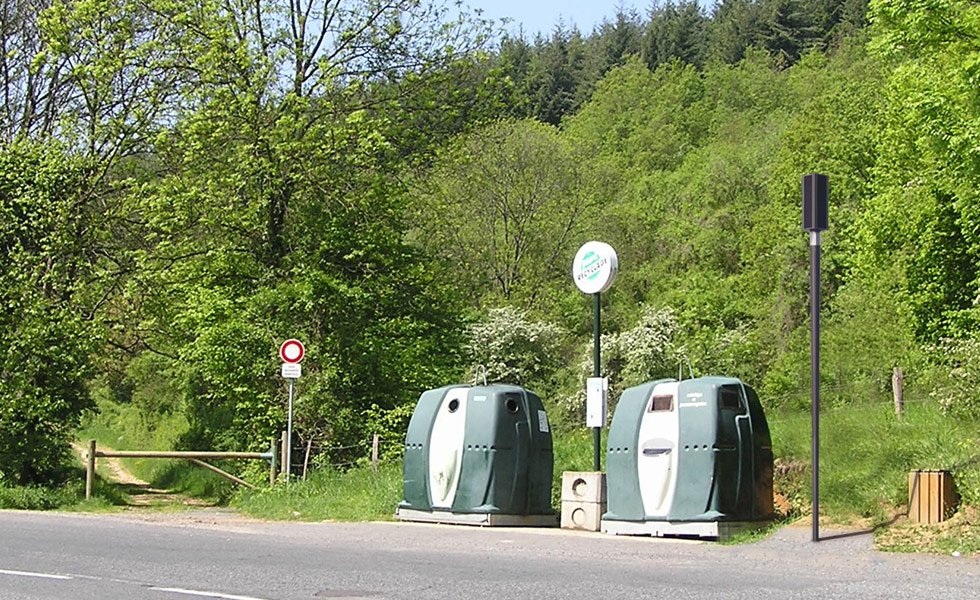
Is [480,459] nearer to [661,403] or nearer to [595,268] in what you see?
[661,403]

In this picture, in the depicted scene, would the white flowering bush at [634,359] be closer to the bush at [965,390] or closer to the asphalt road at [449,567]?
→ the bush at [965,390]

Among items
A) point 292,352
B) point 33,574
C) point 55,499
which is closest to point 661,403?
point 33,574

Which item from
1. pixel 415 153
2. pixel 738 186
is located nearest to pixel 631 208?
pixel 738 186

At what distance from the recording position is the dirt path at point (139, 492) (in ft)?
88.2

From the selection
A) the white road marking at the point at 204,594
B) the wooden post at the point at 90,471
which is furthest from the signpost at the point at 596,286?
the wooden post at the point at 90,471

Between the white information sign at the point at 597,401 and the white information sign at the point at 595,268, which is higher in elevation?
the white information sign at the point at 595,268

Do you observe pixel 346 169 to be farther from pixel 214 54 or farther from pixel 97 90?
pixel 97 90

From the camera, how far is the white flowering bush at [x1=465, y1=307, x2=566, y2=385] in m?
48.2

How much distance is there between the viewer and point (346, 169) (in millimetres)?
28156

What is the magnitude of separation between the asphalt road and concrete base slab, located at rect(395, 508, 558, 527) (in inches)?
30.3

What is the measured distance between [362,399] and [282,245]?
3.94 m

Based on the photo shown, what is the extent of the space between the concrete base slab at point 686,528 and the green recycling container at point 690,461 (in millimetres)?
12

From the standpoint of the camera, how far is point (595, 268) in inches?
678

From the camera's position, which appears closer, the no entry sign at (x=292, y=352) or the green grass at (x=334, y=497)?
the green grass at (x=334, y=497)
